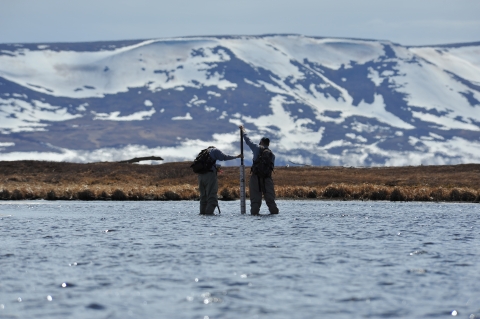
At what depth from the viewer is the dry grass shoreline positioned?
49.6 metres

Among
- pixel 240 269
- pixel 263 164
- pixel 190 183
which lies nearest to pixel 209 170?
pixel 263 164

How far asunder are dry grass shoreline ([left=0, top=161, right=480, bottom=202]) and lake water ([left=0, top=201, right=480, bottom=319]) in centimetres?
1925

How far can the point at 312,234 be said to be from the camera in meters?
25.2

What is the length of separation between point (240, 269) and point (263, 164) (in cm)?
1391

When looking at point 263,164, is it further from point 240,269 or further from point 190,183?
point 190,183

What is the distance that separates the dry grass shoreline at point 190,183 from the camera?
4959 cm

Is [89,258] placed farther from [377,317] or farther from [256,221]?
[256,221]

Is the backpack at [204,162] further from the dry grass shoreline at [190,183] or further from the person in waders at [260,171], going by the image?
the dry grass shoreline at [190,183]

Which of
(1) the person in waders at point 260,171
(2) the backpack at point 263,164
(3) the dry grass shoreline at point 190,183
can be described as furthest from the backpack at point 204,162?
(3) the dry grass shoreline at point 190,183

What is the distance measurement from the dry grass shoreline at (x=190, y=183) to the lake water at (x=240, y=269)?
19253 mm

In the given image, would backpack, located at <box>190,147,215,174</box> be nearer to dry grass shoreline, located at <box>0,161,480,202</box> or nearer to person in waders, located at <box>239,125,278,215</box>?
person in waders, located at <box>239,125,278,215</box>

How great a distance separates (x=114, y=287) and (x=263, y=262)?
13.0ft

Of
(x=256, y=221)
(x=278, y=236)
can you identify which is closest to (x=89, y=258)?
(x=278, y=236)

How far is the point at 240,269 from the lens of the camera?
17750 millimetres
